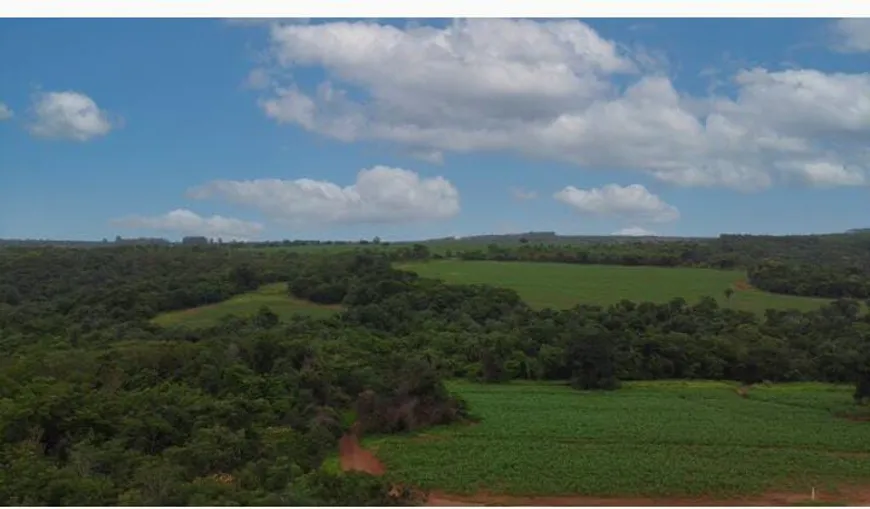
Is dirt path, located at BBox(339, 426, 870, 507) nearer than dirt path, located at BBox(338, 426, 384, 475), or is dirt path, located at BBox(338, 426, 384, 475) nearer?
dirt path, located at BBox(339, 426, 870, 507)

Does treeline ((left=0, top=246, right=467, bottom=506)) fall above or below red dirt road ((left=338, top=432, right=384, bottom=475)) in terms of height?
above

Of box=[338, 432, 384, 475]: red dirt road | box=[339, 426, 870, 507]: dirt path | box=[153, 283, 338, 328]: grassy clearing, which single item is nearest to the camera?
box=[339, 426, 870, 507]: dirt path

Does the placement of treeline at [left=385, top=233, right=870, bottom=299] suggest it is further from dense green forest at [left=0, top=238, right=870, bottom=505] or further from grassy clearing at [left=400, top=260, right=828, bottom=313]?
grassy clearing at [left=400, top=260, right=828, bottom=313]

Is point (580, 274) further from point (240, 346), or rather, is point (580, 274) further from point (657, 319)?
point (240, 346)

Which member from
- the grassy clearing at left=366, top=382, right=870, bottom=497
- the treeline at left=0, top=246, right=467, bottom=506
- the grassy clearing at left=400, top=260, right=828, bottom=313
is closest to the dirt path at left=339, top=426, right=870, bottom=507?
the grassy clearing at left=366, top=382, right=870, bottom=497

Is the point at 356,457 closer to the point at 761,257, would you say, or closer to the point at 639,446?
the point at 639,446

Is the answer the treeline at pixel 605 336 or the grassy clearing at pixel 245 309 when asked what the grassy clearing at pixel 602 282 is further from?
the grassy clearing at pixel 245 309

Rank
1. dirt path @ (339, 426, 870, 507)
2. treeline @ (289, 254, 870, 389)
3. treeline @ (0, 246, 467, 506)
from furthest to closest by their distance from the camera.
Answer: treeline @ (289, 254, 870, 389)
dirt path @ (339, 426, 870, 507)
treeline @ (0, 246, 467, 506)

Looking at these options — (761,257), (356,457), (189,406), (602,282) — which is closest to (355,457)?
(356,457)
